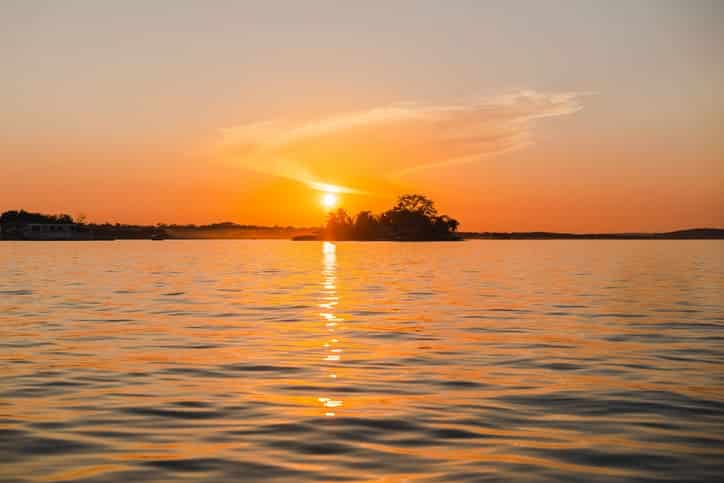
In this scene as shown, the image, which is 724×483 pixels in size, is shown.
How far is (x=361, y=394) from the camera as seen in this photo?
16984 millimetres

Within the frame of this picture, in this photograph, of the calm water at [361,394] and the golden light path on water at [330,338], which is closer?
the calm water at [361,394]

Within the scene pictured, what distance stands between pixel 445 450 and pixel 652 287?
1825 inches

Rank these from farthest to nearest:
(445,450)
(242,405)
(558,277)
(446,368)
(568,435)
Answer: (558,277) → (446,368) → (242,405) → (568,435) → (445,450)

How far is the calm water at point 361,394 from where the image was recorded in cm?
1170

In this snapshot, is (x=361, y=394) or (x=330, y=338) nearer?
(x=361, y=394)

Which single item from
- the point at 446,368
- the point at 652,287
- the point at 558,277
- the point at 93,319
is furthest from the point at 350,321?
the point at 558,277

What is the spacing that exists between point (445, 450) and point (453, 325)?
18769 millimetres

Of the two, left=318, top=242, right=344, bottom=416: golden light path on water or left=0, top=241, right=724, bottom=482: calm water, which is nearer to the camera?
left=0, top=241, right=724, bottom=482: calm water

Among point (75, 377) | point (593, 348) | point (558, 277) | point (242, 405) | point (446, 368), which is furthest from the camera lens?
point (558, 277)

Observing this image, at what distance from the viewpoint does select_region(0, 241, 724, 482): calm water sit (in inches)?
461

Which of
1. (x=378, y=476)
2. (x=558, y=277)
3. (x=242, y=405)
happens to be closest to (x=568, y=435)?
(x=378, y=476)

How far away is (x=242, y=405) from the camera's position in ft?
51.8

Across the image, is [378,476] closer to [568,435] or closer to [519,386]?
[568,435]

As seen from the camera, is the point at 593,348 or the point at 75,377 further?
the point at 593,348
